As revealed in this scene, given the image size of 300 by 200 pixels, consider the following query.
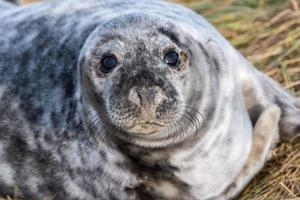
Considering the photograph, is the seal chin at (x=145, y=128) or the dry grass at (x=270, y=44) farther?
the dry grass at (x=270, y=44)

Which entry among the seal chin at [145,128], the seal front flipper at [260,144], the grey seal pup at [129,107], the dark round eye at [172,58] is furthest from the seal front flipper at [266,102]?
the seal chin at [145,128]

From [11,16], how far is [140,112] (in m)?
1.81

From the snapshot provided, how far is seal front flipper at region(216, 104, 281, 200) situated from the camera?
16.7ft

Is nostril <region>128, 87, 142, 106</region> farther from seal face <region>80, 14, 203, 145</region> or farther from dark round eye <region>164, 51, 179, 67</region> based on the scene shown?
dark round eye <region>164, 51, 179, 67</region>

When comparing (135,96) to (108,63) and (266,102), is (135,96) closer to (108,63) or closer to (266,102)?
(108,63)

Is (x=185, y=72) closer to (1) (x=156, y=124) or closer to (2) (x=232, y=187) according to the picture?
(1) (x=156, y=124)

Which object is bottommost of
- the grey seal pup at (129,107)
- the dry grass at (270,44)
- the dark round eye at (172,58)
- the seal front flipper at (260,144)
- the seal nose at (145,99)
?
the dry grass at (270,44)

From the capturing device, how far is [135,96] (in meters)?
4.21

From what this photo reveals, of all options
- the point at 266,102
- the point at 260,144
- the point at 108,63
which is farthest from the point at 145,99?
the point at 266,102

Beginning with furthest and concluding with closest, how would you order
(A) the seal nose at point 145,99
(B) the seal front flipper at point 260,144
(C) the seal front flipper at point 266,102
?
(C) the seal front flipper at point 266,102, (B) the seal front flipper at point 260,144, (A) the seal nose at point 145,99

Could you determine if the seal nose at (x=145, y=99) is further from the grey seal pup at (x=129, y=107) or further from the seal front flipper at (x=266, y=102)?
the seal front flipper at (x=266, y=102)

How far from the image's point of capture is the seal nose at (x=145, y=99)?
421cm

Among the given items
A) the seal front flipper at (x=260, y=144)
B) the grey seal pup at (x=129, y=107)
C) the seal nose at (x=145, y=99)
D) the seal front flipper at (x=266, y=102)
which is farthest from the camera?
the seal front flipper at (x=266, y=102)

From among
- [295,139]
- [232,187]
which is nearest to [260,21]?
[295,139]
